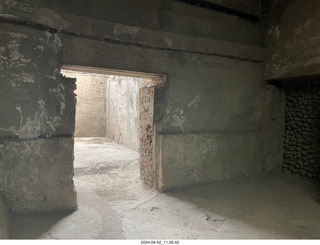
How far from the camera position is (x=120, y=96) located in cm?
763

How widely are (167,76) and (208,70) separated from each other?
72 cm

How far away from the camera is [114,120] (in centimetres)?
827

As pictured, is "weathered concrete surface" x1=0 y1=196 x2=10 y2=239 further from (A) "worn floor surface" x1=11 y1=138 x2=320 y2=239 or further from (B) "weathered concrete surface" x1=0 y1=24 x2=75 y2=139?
(B) "weathered concrete surface" x1=0 y1=24 x2=75 y2=139

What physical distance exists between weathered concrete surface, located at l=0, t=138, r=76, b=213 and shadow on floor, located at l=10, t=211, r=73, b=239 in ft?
0.25

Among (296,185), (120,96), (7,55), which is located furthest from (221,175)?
(120,96)

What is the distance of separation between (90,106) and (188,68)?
668 cm

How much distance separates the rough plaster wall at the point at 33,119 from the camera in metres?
2.48

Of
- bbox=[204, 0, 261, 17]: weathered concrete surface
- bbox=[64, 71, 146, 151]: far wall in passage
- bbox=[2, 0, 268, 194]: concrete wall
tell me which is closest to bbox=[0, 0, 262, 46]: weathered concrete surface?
bbox=[2, 0, 268, 194]: concrete wall

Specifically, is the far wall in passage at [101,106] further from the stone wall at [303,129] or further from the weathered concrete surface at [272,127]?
the stone wall at [303,129]

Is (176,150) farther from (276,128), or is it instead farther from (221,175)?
(276,128)

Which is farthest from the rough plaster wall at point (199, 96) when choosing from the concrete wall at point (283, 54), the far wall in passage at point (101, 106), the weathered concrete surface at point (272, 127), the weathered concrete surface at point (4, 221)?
the far wall in passage at point (101, 106)

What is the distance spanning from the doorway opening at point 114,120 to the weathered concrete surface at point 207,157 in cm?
27

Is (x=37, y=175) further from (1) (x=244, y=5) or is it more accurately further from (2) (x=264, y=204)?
(1) (x=244, y=5)

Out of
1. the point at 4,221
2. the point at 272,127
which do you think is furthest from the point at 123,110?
the point at 4,221
